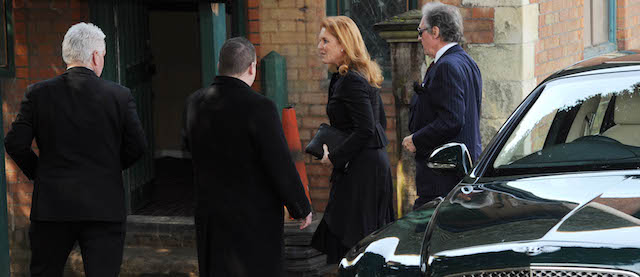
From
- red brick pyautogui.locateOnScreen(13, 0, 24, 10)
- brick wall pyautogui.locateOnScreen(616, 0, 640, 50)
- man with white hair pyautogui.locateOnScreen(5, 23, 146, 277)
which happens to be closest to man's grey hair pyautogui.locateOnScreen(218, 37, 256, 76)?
man with white hair pyautogui.locateOnScreen(5, 23, 146, 277)

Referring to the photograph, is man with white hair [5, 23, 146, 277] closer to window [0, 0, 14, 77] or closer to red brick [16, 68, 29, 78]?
window [0, 0, 14, 77]

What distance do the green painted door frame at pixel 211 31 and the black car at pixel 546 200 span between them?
2486 mm

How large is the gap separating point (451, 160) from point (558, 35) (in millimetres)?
4824

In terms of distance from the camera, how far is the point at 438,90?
611 centimetres

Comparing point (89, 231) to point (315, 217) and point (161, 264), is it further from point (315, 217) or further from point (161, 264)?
point (315, 217)

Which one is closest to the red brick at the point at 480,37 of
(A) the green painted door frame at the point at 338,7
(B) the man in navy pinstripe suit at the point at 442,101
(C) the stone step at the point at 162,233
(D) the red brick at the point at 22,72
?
(A) the green painted door frame at the point at 338,7

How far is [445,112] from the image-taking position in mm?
6078

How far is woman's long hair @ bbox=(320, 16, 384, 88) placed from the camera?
6.23m

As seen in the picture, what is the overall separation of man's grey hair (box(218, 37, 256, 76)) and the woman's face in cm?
98

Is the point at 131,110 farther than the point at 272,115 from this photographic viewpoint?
Yes

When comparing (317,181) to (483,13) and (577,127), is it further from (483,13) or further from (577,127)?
(577,127)

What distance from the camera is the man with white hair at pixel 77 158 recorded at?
5.48 m

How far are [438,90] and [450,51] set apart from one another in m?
0.29

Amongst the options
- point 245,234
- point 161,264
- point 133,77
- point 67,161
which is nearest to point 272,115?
point 245,234
